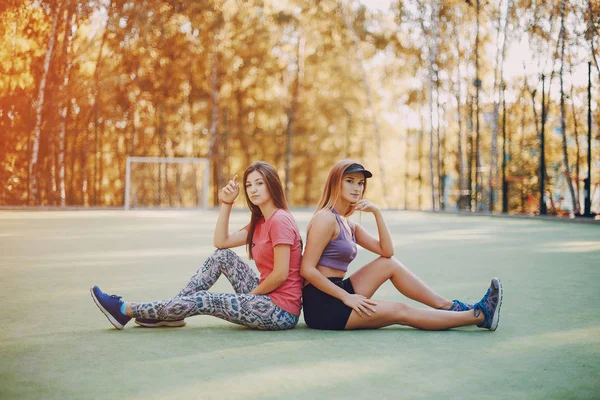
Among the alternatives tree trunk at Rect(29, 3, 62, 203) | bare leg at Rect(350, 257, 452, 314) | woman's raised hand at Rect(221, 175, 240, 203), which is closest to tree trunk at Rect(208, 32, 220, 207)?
tree trunk at Rect(29, 3, 62, 203)

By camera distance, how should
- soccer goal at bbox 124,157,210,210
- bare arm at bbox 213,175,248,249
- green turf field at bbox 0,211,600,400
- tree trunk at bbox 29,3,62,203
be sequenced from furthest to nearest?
1. soccer goal at bbox 124,157,210,210
2. tree trunk at bbox 29,3,62,203
3. bare arm at bbox 213,175,248,249
4. green turf field at bbox 0,211,600,400

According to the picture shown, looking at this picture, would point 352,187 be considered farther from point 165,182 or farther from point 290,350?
point 165,182

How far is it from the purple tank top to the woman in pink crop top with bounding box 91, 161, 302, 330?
132 millimetres

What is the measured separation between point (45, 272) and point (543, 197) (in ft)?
40.6

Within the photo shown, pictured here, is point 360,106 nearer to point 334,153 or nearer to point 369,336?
point 334,153

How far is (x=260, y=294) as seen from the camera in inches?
147

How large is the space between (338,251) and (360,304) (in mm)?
278

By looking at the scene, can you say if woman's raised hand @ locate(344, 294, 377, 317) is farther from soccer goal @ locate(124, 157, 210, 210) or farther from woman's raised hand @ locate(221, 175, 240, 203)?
soccer goal @ locate(124, 157, 210, 210)

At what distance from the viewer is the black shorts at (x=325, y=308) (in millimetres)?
3754

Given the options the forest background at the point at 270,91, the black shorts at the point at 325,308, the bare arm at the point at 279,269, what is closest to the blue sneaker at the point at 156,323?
the bare arm at the point at 279,269

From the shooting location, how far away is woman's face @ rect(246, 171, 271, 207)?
12.3 feet

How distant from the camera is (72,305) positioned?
182 inches

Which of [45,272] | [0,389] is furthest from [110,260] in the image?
[0,389]

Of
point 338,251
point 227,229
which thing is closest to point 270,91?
point 227,229
